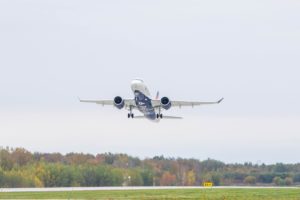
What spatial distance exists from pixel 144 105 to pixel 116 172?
82.1ft

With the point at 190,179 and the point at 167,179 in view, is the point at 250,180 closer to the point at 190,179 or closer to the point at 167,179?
the point at 190,179

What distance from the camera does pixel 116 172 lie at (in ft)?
435

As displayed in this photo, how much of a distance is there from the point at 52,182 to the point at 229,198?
5476 cm

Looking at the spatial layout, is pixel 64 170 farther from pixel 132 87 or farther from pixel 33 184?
pixel 132 87

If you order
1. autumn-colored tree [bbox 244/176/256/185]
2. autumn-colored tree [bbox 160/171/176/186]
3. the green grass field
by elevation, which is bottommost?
the green grass field

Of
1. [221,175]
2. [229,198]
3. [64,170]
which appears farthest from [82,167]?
[229,198]

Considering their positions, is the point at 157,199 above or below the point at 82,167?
below

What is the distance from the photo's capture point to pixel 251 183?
477 ft

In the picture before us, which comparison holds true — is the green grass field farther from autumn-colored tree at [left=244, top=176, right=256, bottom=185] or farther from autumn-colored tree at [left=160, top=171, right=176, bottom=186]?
autumn-colored tree at [left=244, top=176, right=256, bottom=185]

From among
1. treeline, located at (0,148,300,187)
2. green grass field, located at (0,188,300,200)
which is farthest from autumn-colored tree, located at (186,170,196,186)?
green grass field, located at (0,188,300,200)

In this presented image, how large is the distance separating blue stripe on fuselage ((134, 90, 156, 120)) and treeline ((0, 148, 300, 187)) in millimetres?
19756

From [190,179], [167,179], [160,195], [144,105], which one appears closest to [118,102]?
[144,105]

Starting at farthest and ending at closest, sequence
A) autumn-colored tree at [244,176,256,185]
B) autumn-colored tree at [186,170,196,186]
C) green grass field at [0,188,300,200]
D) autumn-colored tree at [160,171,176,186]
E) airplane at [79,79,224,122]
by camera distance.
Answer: autumn-colored tree at [244,176,256,185] < autumn-colored tree at [186,170,196,186] < autumn-colored tree at [160,171,176,186] < airplane at [79,79,224,122] < green grass field at [0,188,300,200]

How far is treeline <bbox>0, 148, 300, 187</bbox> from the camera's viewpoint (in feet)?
429
